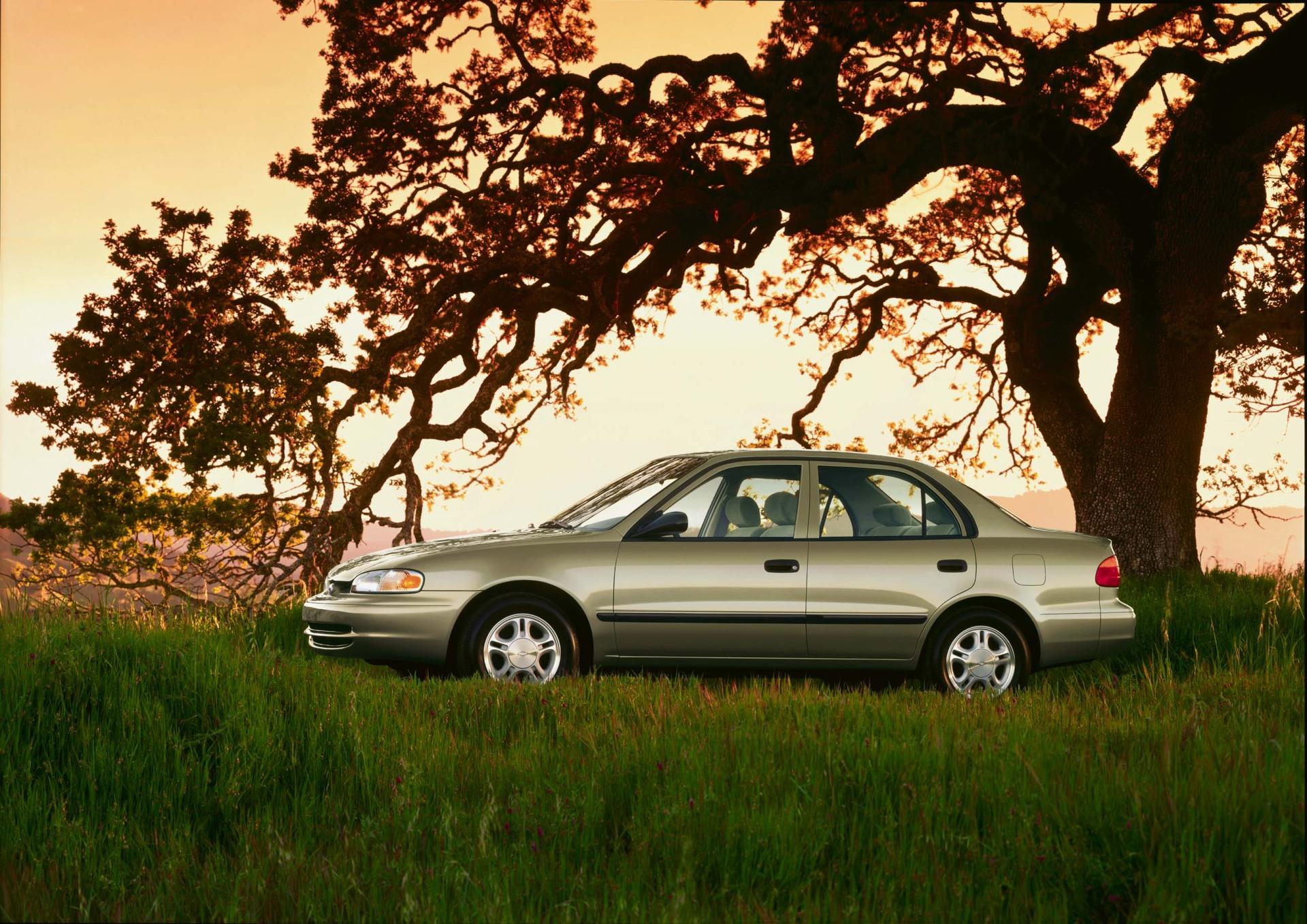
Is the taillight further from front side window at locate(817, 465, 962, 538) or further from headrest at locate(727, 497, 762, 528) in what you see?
headrest at locate(727, 497, 762, 528)

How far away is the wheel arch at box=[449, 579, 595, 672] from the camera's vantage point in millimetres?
8820

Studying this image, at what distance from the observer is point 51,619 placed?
865 centimetres

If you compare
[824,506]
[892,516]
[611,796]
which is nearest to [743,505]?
[824,506]

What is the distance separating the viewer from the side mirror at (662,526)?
899cm

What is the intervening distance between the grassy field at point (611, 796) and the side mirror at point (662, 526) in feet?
4.18

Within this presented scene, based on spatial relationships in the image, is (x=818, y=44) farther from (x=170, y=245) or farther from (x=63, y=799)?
(x=63, y=799)

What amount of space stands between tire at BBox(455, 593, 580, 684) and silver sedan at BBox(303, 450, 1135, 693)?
0.01 metres

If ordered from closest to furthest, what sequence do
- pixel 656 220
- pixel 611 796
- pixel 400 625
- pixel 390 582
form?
pixel 611 796, pixel 400 625, pixel 390 582, pixel 656 220

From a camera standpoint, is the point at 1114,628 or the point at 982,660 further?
the point at 1114,628

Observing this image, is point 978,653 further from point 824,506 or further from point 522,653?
point 522,653

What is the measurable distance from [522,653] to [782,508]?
6.89 feet

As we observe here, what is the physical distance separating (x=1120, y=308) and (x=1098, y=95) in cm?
337

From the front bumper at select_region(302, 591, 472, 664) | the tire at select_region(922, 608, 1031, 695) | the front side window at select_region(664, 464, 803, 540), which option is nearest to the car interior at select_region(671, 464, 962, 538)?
the front side window at select_region(664, 464, 803, 540)

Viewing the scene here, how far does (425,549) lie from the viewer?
30.4 ft
